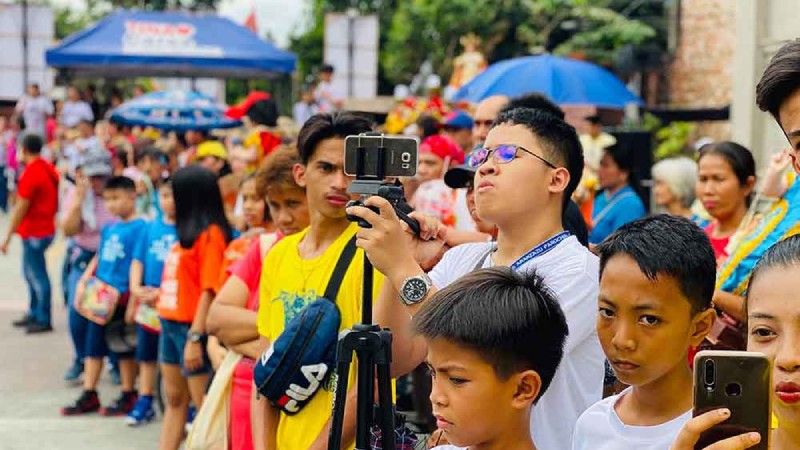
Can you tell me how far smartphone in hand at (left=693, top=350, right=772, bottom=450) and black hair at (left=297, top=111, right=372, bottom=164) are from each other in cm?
233

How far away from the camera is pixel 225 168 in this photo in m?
9.30

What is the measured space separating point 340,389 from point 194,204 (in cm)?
371

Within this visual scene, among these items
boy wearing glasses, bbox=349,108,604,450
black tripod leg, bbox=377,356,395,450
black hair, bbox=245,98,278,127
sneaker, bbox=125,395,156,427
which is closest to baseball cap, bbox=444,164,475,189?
boy wearing glasses, bbox=349,108,604,450

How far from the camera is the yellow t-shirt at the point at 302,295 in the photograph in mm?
3727

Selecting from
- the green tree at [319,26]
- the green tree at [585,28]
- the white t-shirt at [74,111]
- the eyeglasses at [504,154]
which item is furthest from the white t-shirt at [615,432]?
the green tree at [319,26]

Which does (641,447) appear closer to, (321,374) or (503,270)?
(503,270)

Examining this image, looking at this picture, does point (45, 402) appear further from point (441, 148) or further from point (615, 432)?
point (615, 432)

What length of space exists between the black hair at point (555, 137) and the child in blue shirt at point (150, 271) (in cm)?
403

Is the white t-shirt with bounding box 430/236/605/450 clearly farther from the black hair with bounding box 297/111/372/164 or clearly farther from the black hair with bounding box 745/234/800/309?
the black hair with bounding box 297/111/372/164

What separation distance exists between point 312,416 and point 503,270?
114 centimetres

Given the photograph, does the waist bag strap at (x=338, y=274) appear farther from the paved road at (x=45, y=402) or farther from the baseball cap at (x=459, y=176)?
the paved road at (x=45, y=402)

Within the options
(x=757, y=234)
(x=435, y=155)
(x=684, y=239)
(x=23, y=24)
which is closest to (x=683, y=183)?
(x=435, y=155)

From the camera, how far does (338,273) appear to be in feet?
12.3

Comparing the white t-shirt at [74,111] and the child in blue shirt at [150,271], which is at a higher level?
the child in blue shirt at [150,271]
